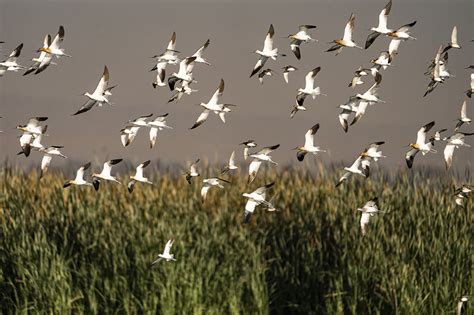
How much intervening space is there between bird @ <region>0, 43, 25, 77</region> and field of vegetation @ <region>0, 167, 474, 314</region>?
5.15 meters

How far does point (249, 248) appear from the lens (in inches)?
632

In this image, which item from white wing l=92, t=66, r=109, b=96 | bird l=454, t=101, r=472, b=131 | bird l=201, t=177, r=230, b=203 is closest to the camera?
bird l=201, t=177, r=230, b=203

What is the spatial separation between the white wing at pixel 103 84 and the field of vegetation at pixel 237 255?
187 inches

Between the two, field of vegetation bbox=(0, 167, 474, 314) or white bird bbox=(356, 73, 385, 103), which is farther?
field of vegetation bbox=(0, 167, 474, 314)

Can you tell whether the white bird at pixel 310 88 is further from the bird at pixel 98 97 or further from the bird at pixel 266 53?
the bird at pixel 98 97

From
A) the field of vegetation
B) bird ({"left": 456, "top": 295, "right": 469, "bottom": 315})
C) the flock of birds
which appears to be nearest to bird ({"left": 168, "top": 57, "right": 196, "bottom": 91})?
the flock of birds

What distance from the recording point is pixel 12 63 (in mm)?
10578

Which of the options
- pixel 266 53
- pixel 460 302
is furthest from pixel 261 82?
pixel 460 302

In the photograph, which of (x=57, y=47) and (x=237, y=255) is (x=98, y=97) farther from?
(x=237, y=255)

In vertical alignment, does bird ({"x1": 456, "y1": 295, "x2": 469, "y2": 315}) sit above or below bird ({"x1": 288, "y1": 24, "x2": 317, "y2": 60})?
below

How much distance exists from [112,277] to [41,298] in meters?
1.31

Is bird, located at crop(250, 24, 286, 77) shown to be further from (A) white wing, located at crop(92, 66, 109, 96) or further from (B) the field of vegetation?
(B) the field of vegetation

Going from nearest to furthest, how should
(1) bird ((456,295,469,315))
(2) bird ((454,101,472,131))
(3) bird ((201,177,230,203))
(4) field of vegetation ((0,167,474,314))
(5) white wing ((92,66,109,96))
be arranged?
(3) bird ((201,177,230,203)) < (5) white wing ((92,66,109,96)) < (2) bird ((454,101,472,131)) < (1) bird ((456,295,469,315)) < (4) field of vegetation ((0,167,474,314))

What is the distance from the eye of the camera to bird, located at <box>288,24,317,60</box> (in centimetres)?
1089
